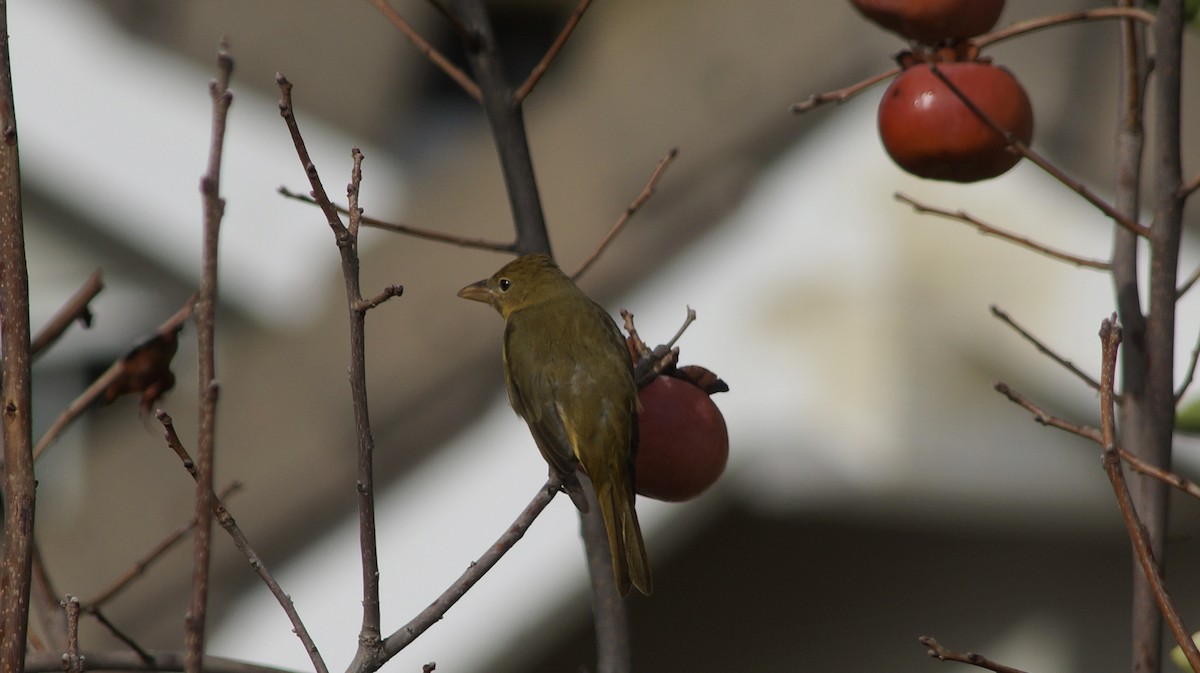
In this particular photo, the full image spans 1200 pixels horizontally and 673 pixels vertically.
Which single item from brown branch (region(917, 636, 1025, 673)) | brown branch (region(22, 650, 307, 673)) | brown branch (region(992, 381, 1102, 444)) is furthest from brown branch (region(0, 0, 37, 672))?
brown branch (region(992, 381, 1102, 444))

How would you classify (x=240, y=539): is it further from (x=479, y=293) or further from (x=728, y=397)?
(x=728, y=397)

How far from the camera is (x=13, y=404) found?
1.15 metres

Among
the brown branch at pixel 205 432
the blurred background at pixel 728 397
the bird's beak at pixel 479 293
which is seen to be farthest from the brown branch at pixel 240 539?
the blurred background at pixel 728 397

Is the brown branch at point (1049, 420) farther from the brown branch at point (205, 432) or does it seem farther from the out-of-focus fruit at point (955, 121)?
the brown branch at point (205, 432)

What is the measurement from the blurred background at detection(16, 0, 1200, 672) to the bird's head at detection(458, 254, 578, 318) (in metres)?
0.88

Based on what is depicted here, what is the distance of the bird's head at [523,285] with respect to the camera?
2.41m

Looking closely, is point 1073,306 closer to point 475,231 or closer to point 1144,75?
point 1144,75

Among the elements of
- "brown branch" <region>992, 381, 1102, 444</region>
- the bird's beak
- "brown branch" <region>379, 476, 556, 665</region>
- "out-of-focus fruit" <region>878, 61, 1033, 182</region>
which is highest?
the bird's beak

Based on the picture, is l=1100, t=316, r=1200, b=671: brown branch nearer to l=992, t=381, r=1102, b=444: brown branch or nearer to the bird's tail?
l=992, t=381, r=1102, b=444: brown branch

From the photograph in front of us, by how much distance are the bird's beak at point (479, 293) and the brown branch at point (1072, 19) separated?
107 cm

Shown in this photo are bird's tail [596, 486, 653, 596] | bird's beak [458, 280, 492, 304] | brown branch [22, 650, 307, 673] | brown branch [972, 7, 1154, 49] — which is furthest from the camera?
bird's beak [458, 280, 492, 304]

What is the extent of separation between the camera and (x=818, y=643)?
4246mm

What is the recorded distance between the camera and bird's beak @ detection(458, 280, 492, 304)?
108 inches

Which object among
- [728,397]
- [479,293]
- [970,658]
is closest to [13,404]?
[970,658]
